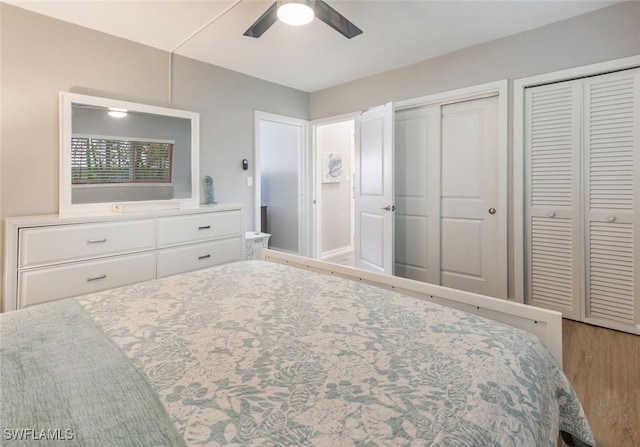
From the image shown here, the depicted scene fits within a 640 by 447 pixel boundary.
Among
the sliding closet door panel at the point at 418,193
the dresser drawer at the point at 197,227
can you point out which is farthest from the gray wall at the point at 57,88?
the sliding closet door panel at the point at 418,193

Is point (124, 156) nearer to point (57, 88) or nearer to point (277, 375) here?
point (57, 88)

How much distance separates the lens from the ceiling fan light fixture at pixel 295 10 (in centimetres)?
185

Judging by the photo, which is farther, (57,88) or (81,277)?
(57,88)

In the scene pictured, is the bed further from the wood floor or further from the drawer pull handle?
the drawer pull handle

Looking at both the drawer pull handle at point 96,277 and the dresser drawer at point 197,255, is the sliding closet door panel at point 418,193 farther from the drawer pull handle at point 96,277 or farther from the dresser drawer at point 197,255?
the drawer pull handle at point 96,277

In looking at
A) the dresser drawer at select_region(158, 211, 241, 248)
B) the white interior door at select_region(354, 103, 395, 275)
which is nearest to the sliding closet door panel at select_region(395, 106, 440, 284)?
the white interior door at select_region(354, 103, 395, 275)

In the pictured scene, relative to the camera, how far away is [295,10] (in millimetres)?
1887

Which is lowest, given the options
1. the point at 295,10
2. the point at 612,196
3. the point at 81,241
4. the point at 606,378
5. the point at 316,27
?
the point at 606,378

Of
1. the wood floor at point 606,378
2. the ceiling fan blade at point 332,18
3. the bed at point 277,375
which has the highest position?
the ceiling fan blade at point 332,18

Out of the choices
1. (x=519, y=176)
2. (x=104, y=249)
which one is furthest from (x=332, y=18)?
(x=104, y=249)

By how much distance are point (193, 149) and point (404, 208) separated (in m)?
2.27

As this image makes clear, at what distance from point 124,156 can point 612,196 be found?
386 centimetres

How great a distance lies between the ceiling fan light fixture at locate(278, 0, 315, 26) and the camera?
6.06 ft

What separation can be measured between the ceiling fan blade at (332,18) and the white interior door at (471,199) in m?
1.65
